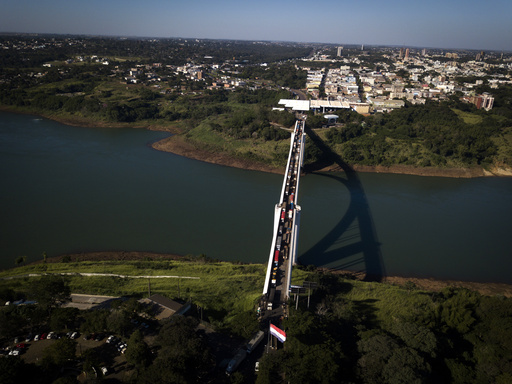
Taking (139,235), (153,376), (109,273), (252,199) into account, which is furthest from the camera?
(252,199)

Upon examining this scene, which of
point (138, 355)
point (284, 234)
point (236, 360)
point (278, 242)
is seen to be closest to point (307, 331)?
point (236, 360)

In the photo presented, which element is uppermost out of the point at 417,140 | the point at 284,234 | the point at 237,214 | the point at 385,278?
the point at 417,140

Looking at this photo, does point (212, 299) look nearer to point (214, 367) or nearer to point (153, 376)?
point (214, 367)

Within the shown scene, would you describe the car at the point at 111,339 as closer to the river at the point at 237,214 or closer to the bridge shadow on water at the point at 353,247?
the river at the point at 237,214

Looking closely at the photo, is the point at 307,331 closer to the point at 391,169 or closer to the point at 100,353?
the point at 100,353

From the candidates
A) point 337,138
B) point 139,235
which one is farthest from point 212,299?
point 337,138

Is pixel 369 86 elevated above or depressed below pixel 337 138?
above
